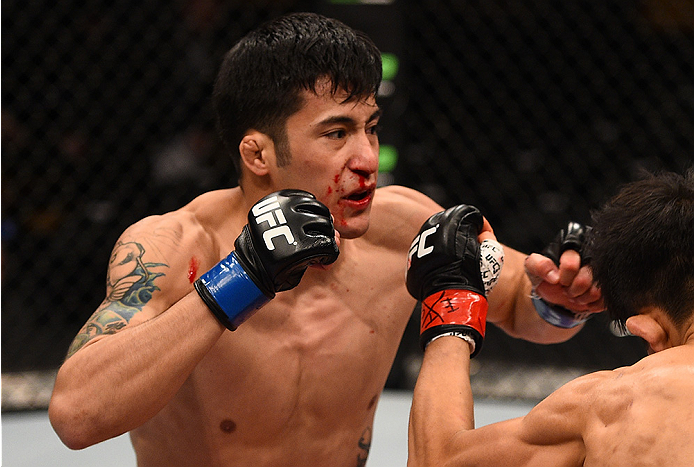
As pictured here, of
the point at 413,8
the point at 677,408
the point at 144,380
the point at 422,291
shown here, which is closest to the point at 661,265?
the point at 677,408

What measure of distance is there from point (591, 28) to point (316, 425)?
2.54 meters

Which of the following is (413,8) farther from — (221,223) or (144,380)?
(144,380)

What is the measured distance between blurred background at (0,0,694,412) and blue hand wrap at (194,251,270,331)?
2.04 metres

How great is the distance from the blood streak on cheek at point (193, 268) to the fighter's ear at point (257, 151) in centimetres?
23

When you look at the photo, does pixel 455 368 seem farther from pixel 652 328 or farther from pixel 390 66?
pixel 390 66

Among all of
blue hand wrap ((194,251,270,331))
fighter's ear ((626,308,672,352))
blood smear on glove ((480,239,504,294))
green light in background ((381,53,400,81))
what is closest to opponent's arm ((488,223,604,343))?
blood smear on glove ((480,239,504,294))

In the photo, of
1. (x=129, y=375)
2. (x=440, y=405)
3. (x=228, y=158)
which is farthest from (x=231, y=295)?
(x=228, y=158)

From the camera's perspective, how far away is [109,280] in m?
1.35

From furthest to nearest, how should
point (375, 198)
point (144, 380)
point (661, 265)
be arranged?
1. point (375, 198)
2. point (144, 380)
3. point (661, 265)

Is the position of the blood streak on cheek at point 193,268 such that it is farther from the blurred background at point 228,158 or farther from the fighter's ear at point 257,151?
the blurred background at point 228,158

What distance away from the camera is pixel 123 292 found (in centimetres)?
131

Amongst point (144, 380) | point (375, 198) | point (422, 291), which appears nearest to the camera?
point (144, 380)

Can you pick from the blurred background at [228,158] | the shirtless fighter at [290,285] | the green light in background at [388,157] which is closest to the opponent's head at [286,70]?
the shirtless fighter at [290,285]

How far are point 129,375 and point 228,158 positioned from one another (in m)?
2.29
